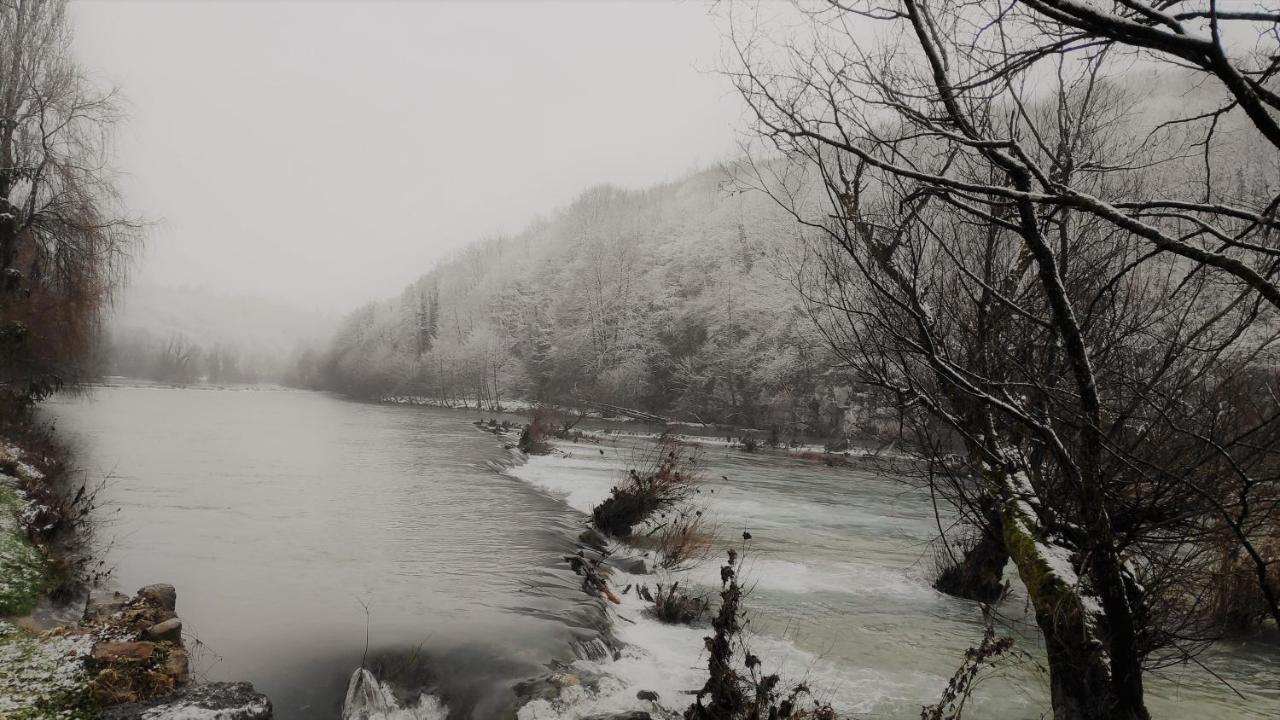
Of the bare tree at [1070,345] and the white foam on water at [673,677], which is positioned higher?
the bare tree at [1070,345]

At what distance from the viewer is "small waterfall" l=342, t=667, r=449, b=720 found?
5984mm

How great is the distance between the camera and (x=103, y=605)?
6230 mm

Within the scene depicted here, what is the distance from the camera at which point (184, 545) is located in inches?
408

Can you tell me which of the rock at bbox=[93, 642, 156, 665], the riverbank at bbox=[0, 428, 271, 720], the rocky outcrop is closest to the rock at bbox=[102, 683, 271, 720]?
the riverbank at bbox=[0, 428, 271, 720]

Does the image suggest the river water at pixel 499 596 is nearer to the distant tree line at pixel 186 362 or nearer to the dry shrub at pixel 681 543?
the dry shrub at pixel 681 543

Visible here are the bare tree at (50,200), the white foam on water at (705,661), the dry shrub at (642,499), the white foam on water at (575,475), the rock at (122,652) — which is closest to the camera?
the rock at (122,652)

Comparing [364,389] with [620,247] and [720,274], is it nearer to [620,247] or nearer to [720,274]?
[620,247]

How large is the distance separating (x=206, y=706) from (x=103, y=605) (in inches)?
87.7

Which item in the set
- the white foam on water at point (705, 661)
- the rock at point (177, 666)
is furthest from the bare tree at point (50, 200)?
the white foam on water at point (705, 661)

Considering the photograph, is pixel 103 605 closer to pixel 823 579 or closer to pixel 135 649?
pixel 135 649

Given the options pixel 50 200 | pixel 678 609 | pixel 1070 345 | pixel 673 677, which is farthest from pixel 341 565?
pixel 50 200

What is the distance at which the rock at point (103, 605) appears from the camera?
6.02m

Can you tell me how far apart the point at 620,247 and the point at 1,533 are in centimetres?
5671

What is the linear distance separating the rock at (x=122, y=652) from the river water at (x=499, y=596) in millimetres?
1074
